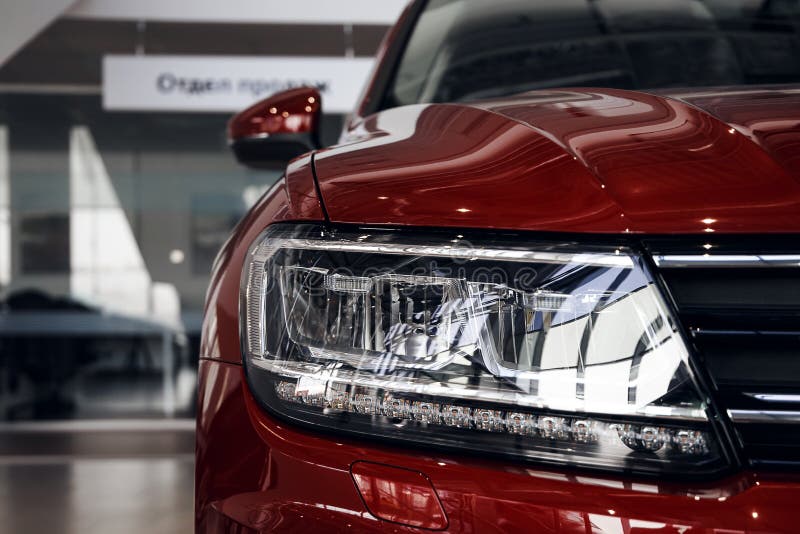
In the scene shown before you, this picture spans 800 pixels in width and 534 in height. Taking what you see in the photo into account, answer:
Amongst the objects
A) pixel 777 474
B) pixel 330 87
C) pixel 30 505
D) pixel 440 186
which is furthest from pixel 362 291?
pixel 330 87

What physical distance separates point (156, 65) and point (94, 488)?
8.76 ft

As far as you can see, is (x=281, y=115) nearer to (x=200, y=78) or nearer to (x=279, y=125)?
(x=279, y=125)

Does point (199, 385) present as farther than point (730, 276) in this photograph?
Yes

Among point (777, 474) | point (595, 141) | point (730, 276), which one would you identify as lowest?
point (777, 474)

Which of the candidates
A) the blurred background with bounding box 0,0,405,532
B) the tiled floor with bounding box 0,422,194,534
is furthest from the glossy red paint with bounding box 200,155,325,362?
the blurred background with bounding box 0,0,405,532

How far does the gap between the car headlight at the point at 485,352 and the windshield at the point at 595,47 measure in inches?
36.5

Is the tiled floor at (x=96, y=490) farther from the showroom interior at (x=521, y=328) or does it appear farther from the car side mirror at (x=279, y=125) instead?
the showroom interior at (x=521, y=328)

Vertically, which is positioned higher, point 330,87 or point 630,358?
point 330,87

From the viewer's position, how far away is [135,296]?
643cm

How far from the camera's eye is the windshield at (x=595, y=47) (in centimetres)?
157

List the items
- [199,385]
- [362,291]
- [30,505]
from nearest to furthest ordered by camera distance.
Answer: [362,291] < [199,385] < [30,505]

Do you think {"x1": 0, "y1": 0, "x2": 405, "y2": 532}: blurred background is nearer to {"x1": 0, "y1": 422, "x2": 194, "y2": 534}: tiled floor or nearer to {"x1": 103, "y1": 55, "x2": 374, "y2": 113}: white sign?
{"x1": 103, "y1": 55, "x2": 374, "y2": 113}: white sign

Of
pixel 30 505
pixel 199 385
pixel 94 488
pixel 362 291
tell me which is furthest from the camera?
pixel 94 488

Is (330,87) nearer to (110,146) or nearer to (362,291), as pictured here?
(110,146)
